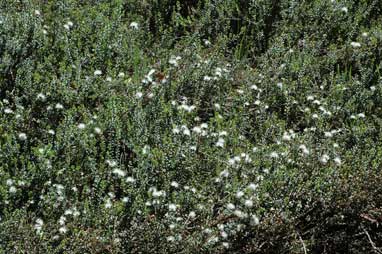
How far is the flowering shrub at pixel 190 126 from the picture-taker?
371 cm

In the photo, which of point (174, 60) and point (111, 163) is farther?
point (174, 60)

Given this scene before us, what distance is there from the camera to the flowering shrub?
3.71m

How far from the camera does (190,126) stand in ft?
14.5

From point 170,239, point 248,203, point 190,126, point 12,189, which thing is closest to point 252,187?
point 248,203

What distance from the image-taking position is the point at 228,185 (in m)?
3.84

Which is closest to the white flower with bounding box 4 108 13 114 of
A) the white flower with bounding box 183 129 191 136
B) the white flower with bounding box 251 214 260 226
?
the white flower with bounding box 183 129 191 136

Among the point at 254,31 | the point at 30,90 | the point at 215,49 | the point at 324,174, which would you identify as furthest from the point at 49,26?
the point at 324,174

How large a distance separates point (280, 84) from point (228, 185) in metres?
1.17

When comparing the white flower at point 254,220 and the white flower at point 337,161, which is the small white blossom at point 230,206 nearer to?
the white flower at point 254,220

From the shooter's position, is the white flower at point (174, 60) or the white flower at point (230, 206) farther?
the white flower at point (174, 60)

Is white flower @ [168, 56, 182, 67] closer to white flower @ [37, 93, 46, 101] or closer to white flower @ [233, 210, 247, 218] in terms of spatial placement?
white flower @ [37, 93, 46, 101]

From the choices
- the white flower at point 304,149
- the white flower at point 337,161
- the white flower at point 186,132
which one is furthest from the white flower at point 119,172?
the white flower at point 337,161

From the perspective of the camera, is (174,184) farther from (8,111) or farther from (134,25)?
(134,25)

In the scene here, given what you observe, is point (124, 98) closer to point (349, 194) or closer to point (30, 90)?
point (30, 90)
